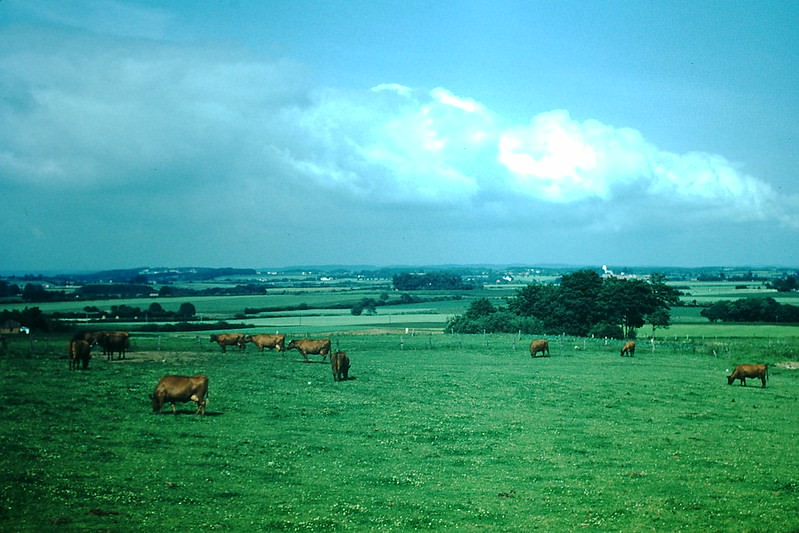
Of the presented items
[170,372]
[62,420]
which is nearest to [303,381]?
[170,372]

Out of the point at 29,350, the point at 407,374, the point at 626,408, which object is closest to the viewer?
the point at 626,408

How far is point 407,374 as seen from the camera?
134 ft

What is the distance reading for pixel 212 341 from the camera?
6475 centimetres

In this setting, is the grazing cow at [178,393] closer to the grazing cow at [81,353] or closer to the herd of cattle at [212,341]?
the herd of cattle at [212,341]

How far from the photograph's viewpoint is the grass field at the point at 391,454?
14633 millimetres

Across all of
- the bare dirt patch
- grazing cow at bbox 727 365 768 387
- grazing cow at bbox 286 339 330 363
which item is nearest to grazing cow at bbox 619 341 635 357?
grazing cow at bbox 727 365 768 387

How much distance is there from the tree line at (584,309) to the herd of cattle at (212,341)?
31147mm

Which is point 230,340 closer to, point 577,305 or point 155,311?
point 155,311

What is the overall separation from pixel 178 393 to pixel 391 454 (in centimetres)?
838

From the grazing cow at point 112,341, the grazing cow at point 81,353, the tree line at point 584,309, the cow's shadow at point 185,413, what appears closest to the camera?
the cow's shadow at point 185,413

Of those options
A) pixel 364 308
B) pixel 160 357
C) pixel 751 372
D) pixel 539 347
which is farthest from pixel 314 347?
pixel 364 308

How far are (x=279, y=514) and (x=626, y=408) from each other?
20092 millimetres

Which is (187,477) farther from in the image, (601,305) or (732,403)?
(601,305)

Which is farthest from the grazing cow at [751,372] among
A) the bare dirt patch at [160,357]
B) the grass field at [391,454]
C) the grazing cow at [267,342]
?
the bare dirt patch at [160,357]
